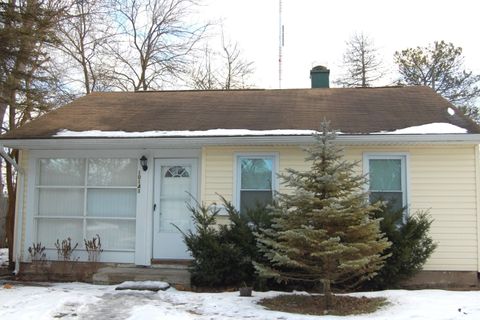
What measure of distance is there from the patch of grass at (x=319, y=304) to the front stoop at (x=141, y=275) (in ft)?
6.89

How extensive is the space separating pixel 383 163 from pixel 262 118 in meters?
2.61

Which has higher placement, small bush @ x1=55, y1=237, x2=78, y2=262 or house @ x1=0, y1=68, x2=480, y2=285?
house @ x1=0, y1=68, x2=480, y2=285

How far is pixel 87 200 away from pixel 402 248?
6.37 metres

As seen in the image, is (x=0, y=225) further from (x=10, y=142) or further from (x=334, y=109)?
(x=334, y=109)

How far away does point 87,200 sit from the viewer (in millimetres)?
10797

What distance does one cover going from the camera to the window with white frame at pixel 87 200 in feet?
35.0

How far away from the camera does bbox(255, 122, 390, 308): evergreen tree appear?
23.0 ft

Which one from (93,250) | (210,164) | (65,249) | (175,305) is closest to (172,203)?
(210,164)

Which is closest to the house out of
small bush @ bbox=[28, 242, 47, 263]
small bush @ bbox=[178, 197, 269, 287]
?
small bush @ bbox=[28, 242, 47, 263]

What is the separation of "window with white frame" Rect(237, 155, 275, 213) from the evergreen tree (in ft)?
8.05

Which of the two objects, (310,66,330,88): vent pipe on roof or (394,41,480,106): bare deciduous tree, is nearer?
(310,66,330,88): vent pipe on roof

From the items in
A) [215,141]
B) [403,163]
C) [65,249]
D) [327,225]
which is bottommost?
[65,249]

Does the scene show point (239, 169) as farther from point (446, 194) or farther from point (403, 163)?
point (446, 194)

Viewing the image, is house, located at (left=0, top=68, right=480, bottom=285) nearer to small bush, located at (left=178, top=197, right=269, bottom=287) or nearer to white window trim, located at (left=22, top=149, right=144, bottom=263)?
white window trim, located at (left=22, top=149, right=144, bottom=263)
